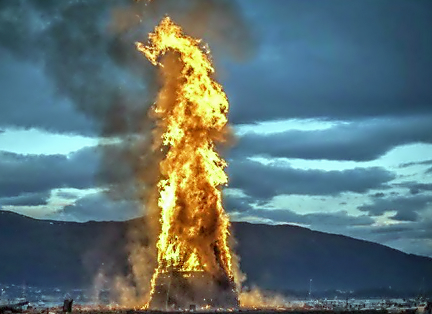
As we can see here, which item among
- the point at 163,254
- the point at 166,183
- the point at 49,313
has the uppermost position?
the point at 166,183

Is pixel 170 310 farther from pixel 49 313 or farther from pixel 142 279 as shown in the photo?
pixel 142 279

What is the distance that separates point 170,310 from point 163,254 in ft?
Answer: 32.7

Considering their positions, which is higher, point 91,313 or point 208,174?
point 208,174

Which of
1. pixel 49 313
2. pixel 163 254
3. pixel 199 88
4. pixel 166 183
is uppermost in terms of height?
pixel 199 88

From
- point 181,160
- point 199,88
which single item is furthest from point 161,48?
point 181,160

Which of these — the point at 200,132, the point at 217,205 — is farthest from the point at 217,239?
the point at 200,132

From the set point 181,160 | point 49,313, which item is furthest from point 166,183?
point 49,313

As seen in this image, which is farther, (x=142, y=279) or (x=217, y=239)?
(x=142, y=279)

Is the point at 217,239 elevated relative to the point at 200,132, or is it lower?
lower

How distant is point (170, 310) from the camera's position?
150 meters

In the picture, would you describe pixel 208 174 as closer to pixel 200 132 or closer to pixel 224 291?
pixel 200 132

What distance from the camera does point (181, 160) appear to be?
155750 mm

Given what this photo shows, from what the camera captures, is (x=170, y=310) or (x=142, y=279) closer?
(x=170, y=310)

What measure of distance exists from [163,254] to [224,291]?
38.4 feet
